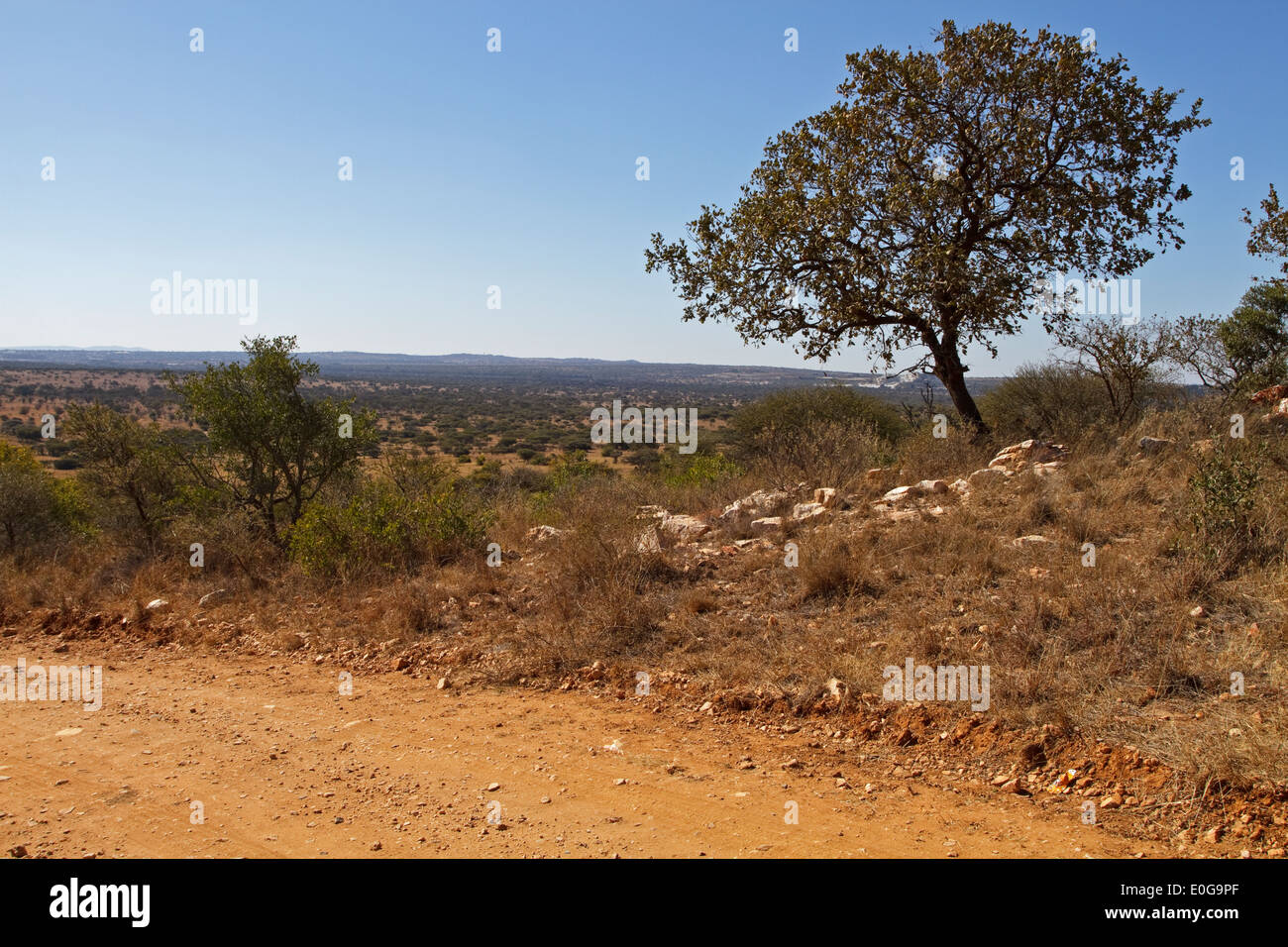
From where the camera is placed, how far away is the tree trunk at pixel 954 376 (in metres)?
11.9

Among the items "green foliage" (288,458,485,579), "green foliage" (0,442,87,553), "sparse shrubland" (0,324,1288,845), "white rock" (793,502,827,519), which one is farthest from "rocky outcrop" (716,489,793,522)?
"green foliage" (0,442,87,553)

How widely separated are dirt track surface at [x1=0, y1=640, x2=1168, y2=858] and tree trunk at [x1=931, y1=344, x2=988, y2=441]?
8697mm

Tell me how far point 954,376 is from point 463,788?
10.2 m

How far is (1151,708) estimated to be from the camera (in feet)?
13.9

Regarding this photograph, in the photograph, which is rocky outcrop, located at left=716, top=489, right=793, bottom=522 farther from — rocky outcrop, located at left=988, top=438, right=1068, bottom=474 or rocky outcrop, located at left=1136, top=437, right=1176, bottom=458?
rocky outcrop, located at left=1136, top=437, right=1176, bottom=458

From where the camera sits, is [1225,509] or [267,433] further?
[267,433]

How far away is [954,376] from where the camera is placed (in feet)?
39.2

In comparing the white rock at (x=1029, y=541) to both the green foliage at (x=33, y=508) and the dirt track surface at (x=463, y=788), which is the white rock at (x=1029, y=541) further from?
the green foliage at (x=33, y=508)

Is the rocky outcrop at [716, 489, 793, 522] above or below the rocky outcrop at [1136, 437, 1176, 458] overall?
below

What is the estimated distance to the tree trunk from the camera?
1186 cm

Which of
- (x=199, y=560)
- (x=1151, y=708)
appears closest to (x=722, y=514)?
Answer: (x=1151, y=708)

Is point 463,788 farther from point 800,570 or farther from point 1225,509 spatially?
point 1225,509

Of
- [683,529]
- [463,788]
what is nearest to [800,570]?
[683,529]

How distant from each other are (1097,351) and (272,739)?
1219 cm
